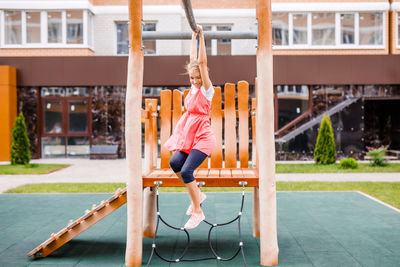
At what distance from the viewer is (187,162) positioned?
427 centimetres

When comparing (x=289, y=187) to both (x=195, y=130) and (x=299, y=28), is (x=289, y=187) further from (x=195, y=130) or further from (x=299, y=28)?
(x=299, y=28)

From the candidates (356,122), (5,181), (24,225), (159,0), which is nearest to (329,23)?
(356,122)

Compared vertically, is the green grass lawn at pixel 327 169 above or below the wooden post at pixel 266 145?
below

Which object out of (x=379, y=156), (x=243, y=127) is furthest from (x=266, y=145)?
(x=379, y=156)

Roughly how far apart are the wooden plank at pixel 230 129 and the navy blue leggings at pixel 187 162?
104cm

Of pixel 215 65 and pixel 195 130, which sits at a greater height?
pixel 215 65

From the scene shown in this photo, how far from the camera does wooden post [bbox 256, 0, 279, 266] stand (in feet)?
14.2

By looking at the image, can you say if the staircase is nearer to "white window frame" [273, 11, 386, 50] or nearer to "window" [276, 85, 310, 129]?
"window" [276, 85, 310, 129]

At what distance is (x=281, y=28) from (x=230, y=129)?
13.7m

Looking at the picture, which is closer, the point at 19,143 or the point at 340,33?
the point at 19,143

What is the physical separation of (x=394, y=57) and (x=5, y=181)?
14.1 meters

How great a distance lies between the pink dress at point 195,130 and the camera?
4383 millimetres

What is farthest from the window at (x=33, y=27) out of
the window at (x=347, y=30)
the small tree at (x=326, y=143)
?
the window at (x=347, y=30)

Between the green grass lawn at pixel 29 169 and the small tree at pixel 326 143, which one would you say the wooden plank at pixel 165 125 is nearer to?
the green grass lawn at pixel 29 169
